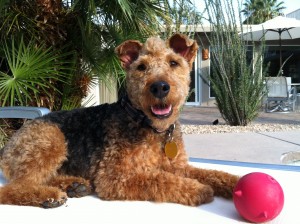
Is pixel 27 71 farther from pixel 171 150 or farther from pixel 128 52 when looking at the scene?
pixel 171 150

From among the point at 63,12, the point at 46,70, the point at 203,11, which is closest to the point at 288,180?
the point at 46,70

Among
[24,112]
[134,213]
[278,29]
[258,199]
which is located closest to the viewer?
[258,199]

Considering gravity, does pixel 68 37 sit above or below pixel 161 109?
above

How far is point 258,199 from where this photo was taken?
1464mm

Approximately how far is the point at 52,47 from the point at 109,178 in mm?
3769

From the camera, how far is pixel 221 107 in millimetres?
9430

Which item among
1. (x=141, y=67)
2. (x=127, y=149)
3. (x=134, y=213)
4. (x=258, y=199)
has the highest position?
(x=141, y=67)

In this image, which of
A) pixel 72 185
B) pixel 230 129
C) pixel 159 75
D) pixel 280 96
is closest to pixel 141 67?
pixel 159 75

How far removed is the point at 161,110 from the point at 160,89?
122 mm

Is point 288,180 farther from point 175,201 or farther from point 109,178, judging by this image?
point 109,178

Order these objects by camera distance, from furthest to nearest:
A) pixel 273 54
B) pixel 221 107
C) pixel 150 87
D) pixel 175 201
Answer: pixel 273 54 → pixel 221 107 → pixel 150 87 → pixel 175 201

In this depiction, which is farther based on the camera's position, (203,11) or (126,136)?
(203,11)

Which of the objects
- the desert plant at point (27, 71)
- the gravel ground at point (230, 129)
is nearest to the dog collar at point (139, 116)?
the desert plant at point (27, 71)

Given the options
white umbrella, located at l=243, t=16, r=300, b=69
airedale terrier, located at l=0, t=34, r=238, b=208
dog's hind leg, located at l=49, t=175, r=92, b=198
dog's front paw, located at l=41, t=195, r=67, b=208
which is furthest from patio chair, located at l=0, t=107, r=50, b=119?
white umbrella, located at l=243, t=16, r=300, b=69
